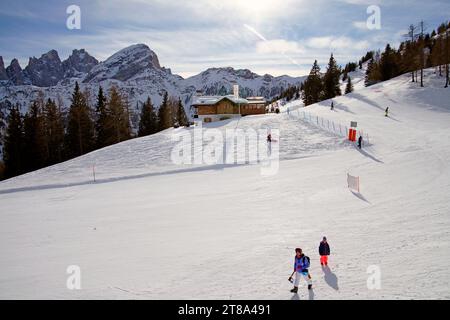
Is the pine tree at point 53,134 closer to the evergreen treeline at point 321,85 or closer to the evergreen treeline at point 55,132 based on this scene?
the evergreen treeline at point 55,132

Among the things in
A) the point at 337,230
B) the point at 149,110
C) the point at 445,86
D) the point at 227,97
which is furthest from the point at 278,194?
the point at 445,86

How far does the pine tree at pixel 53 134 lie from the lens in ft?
159

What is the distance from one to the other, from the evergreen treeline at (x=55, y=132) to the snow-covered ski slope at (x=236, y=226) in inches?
712

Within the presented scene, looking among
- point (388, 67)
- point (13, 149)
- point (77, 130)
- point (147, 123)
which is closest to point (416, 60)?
point (388, 67)

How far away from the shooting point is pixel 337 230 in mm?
13383

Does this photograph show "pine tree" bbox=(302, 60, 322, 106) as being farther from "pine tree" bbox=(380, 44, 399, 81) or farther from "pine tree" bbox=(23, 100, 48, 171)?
"pine tree" bbox=(23, 100, 48, 171)

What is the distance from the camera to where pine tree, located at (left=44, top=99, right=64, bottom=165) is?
4844 centimetres

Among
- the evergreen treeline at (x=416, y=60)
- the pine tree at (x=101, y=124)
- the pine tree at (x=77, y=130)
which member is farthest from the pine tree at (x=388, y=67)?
the pine tree at (x=77, y=130)

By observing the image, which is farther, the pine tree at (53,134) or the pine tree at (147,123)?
the pine tree at (147,123)

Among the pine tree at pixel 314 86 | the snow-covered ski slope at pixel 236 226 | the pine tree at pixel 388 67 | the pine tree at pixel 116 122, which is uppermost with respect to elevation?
the pine tree at pixel 388 67

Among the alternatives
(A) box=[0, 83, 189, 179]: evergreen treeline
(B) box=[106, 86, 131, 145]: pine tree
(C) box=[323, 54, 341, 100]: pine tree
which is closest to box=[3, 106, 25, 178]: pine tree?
(A) box=[0, 83, 189, 179]: evergreen treeline

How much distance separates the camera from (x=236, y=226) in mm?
14719

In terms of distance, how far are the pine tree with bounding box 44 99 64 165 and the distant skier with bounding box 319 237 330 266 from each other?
49.0 metres
